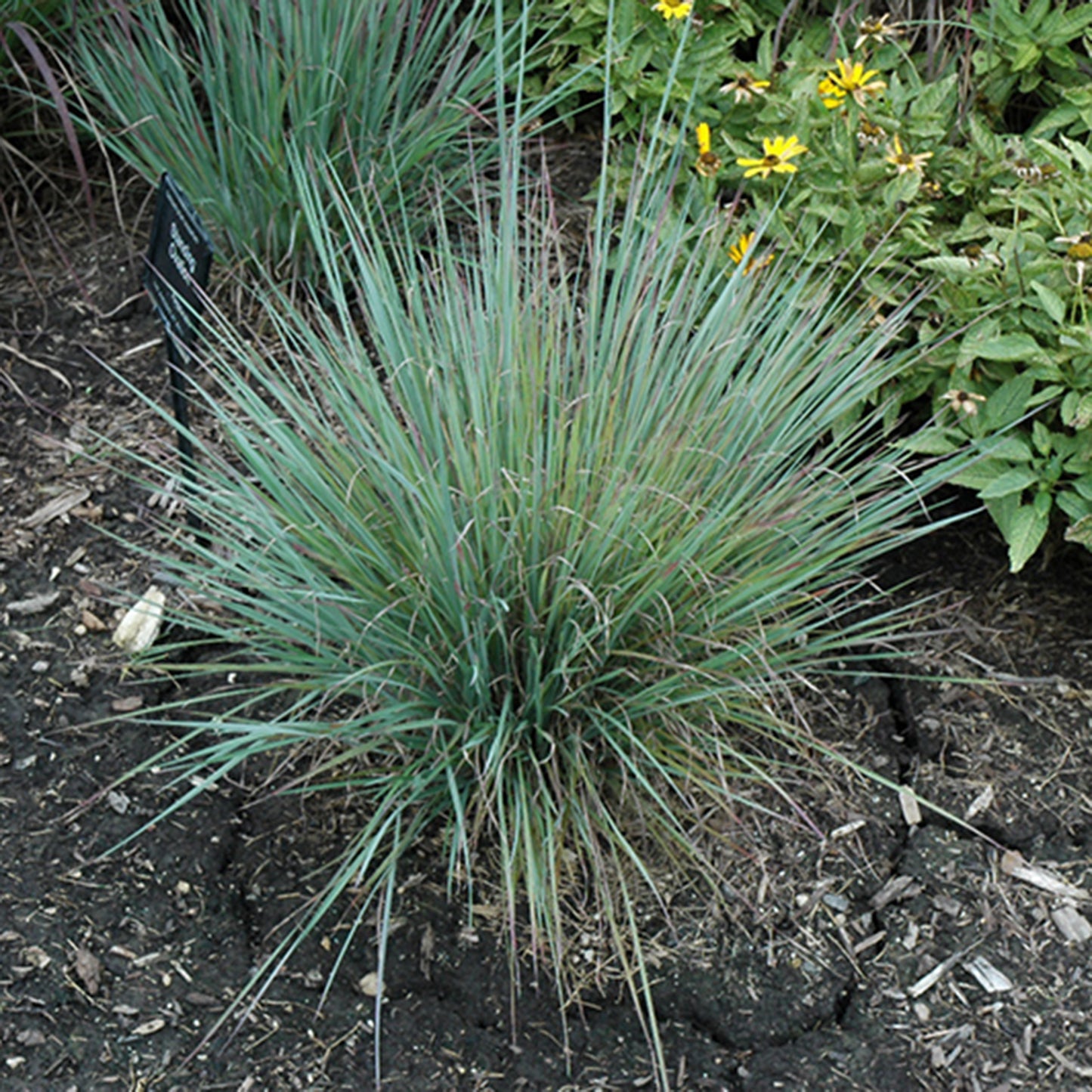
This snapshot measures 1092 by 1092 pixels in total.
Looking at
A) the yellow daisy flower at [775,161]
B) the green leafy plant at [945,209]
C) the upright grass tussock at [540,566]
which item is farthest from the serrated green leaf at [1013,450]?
the yellow daisy flower at [775,161]

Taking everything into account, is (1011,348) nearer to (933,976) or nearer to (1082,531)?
(1082,531)

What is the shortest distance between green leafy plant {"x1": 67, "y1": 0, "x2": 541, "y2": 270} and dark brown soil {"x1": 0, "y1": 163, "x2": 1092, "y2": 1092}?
2.28 ft

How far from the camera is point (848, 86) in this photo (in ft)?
7.82

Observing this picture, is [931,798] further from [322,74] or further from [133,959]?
[322,74]

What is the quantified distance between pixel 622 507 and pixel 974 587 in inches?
39.1

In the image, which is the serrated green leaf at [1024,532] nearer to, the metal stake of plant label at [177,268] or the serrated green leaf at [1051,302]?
the serrated green leaf at [1051,302]

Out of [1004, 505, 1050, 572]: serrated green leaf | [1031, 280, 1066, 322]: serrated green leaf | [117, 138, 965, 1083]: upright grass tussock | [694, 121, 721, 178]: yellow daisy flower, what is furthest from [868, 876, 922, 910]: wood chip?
[694, 121, 721, 178]: yellow daisy flower

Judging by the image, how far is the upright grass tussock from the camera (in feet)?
5.80

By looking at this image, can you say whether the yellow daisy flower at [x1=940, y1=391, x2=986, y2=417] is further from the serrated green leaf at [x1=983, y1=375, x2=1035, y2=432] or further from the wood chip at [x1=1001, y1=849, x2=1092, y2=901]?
the wood chip at [x1=1001, y1=849, x2=1092, y2=901]

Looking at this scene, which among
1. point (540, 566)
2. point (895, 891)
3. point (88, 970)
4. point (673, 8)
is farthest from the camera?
point (673, 8)

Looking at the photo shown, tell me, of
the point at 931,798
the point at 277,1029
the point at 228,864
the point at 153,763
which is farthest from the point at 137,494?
the point at 931,798

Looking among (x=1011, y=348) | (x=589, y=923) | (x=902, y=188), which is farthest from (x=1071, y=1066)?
(x=902, y=188)

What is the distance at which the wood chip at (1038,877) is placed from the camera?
2.07 meters

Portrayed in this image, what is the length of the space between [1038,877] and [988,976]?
20 cm
